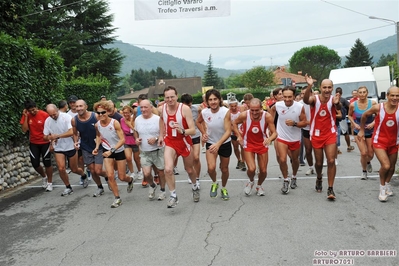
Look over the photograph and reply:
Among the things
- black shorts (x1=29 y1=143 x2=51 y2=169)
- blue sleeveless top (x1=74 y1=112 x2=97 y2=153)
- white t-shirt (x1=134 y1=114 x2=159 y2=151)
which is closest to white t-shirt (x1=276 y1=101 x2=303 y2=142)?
white t-shirt (x1=134 y1=114 x2=159 y2=151)

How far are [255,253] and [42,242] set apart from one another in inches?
114

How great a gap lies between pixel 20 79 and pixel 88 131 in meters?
2.95

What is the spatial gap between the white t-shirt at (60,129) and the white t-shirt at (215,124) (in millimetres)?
3162

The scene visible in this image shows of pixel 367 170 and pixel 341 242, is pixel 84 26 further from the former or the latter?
pixel 341 242

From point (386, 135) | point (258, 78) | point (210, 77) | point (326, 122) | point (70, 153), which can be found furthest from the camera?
point (210, 77)

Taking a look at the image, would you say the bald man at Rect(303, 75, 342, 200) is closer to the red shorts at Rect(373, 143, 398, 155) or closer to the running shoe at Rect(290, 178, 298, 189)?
the red shorts at Rect(373, 143, 398, 155)

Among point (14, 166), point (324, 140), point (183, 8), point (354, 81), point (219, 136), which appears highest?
point (183, 8)

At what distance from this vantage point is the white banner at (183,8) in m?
11.2

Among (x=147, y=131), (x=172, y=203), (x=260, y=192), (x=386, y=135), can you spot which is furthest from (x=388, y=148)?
(x=147, y=131)

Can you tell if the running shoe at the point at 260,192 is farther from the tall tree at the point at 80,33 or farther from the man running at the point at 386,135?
the tall tree at the point at 80,33

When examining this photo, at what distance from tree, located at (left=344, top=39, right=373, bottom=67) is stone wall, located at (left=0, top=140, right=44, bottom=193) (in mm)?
91585

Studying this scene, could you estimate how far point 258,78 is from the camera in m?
75.1

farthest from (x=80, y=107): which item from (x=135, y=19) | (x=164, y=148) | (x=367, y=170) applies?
(x=367, y=170)

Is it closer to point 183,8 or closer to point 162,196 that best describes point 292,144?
point 162,196
